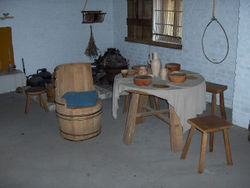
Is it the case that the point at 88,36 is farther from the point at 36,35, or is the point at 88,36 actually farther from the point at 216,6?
the point at 216,6

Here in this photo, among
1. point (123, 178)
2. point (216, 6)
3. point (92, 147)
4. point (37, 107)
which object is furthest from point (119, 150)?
point (216, 6)

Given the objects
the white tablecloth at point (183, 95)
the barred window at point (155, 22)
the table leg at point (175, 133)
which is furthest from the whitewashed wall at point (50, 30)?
the table leg at point (175, 133)

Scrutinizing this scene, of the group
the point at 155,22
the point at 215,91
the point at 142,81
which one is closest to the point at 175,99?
the point at 142,81

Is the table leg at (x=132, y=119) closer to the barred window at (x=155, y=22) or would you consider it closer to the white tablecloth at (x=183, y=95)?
the white tablecloth at (x=183, y=95)

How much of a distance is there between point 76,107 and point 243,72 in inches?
98.8

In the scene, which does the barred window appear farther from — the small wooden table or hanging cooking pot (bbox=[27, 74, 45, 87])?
the small wooden table

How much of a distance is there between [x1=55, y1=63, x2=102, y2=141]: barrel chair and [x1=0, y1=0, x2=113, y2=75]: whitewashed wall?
3.08 metres

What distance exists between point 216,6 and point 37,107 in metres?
3.85

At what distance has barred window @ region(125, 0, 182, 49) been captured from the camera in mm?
6676

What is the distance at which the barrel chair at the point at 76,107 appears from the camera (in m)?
4.37

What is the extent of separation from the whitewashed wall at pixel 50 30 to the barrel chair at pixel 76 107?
3.08 m

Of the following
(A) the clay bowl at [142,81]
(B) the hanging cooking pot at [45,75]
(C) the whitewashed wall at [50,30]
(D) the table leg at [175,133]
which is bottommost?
(D) the table leg at [175,133]

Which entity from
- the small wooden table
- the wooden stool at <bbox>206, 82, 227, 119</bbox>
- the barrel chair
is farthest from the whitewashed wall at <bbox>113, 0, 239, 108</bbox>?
the barrel chair

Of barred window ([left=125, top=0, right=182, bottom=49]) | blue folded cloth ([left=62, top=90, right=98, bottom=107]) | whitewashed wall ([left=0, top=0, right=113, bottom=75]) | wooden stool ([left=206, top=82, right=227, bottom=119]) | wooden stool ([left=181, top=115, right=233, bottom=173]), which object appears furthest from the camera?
whitewashed wall ([left=0, top=0, right=113, bottom=75])
